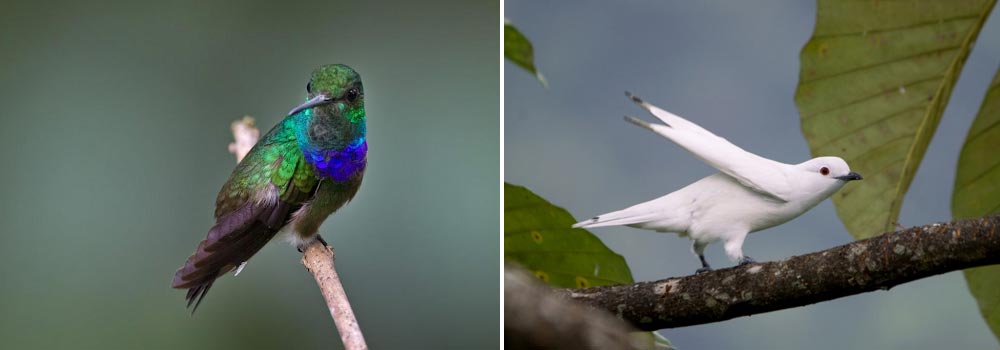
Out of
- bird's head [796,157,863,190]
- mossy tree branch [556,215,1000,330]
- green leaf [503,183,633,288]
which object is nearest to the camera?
mossy tree branch [556,215,1000,330]

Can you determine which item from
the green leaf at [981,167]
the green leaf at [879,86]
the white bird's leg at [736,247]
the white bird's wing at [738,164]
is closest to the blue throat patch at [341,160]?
the white bird's wing at [738,164]

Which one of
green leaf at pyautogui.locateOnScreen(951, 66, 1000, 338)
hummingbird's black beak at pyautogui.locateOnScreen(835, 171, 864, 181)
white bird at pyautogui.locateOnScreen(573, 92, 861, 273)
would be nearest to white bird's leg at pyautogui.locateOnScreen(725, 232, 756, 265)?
white bird at pyautogui.locateOnScreen(573, 92, 861, 273)

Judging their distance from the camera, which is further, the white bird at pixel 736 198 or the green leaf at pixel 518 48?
the white bird at pixel 736 198

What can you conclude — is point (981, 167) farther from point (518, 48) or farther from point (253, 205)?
point (253, 205)

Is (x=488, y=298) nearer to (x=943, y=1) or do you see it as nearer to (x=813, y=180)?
(x=813, y=180)

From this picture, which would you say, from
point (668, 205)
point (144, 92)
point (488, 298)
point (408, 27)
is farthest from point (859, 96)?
point (144, 92)

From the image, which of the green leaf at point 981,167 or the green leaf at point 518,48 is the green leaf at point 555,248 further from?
the green leaf at point 981,167

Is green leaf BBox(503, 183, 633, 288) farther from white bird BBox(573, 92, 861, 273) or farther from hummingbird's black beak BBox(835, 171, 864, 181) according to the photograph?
hummingbird's black beak BBox(835, 171, 864, 181)
